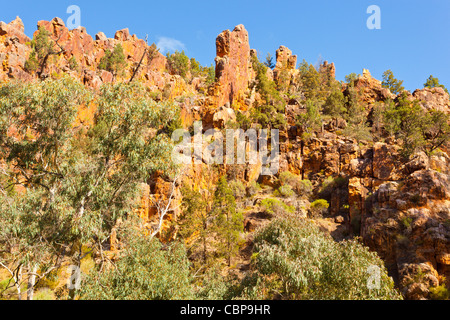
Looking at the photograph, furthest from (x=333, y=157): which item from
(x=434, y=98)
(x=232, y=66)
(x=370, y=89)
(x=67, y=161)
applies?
(x=67, y=161)

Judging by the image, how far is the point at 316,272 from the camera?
1022 cm

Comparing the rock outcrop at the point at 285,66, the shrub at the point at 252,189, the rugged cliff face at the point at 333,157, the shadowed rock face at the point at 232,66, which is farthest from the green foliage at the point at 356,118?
the shadowed rock face at the point at 232,66

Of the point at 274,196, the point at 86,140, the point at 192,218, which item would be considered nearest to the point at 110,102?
A: the point at 192,218

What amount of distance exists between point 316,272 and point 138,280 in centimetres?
664

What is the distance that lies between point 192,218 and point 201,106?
26.8 metres

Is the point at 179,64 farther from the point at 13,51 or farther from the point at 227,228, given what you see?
the point at 227,228

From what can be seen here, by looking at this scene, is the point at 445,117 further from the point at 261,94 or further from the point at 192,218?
the point at 192,218

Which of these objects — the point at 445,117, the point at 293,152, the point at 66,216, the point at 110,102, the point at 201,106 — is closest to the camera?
the point at 66,216

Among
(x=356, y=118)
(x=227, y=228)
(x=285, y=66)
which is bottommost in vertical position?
(x=227, y=228)

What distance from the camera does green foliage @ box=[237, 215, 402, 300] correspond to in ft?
32.7

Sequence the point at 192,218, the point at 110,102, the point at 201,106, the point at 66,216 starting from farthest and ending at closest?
the point at 201,106, the point at 192,218, the point at 110,102, the point at 66,216

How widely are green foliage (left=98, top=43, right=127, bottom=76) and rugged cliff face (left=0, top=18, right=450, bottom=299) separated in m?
1.94

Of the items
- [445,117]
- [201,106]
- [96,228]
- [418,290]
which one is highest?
[201,106]

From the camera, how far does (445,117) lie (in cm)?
3494
